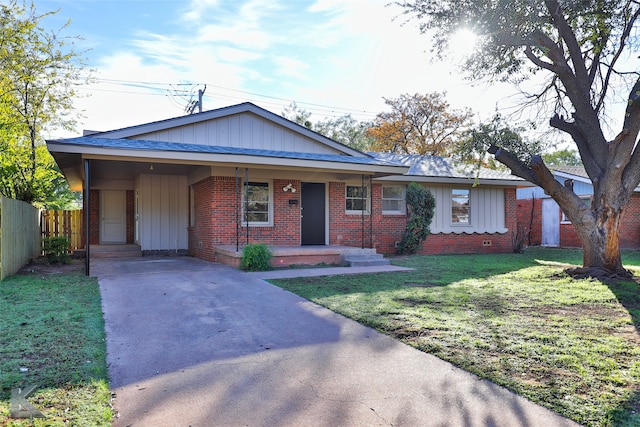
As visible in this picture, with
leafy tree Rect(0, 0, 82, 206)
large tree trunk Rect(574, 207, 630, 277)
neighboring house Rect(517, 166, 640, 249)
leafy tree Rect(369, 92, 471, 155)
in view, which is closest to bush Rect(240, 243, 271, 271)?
large tree trunk Rect(574, 207, 630, 277)

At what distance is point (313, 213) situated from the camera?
1308 centimetres

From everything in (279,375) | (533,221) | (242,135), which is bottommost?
(279,375)

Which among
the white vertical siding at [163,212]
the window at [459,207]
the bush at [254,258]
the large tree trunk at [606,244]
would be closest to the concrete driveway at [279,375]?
the bush at [254,258]

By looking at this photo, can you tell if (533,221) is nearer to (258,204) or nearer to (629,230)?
(629,230)

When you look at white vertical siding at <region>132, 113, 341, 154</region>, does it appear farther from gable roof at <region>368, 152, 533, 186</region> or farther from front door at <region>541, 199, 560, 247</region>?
front door at <region>541, 199, 560, 247</region>

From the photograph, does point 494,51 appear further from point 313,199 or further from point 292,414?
point 292,414

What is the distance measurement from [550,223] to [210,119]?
52.4ft

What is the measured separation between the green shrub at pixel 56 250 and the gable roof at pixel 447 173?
10102mm

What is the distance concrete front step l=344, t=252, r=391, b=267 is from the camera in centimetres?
1084

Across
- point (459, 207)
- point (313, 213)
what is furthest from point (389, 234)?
point (459, 207)

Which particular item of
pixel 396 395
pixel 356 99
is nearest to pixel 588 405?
pixel 396 395

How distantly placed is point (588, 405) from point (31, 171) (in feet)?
47.4

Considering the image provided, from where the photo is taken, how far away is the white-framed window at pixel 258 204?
39.3 feet

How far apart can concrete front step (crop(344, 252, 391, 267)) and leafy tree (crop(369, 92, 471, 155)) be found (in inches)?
817
